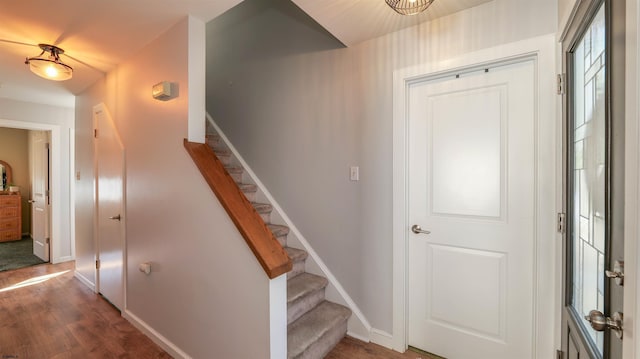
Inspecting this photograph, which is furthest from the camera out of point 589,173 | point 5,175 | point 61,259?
point 5,175

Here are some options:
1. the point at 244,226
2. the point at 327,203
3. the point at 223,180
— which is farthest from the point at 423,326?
the point at 223,180

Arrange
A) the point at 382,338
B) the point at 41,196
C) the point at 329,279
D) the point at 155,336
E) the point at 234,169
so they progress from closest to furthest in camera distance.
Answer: the point at 382,338, the point at 155,336, the point at 329,279, the point at 234,169, the point at 41,196

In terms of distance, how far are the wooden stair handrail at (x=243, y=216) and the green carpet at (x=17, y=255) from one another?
14.2 feet

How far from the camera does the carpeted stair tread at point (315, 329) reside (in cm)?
180

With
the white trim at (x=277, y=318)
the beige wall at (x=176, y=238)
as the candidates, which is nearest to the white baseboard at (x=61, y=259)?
the beige wall at (x=176, y=238)

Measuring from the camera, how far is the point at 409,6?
4.71 feet

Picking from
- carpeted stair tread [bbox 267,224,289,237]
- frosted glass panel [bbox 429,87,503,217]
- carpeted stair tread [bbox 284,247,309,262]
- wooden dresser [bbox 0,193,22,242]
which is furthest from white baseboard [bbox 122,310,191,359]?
wooden dresser [bbox 0,193,22,242]

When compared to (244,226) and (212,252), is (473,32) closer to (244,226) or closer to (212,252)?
(244,226)

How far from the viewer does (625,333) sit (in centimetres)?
79

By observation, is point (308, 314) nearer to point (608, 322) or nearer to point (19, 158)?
point (608, 322)

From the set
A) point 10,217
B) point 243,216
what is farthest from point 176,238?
point 10,217

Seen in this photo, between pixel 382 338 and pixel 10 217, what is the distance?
744 cm

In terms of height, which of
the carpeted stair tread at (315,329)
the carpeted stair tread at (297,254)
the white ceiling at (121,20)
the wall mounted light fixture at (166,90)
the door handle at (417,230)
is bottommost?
the carpeted stair tread at (315,329)

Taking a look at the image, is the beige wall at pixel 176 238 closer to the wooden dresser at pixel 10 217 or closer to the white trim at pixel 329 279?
the white trim at pixel 329 279
